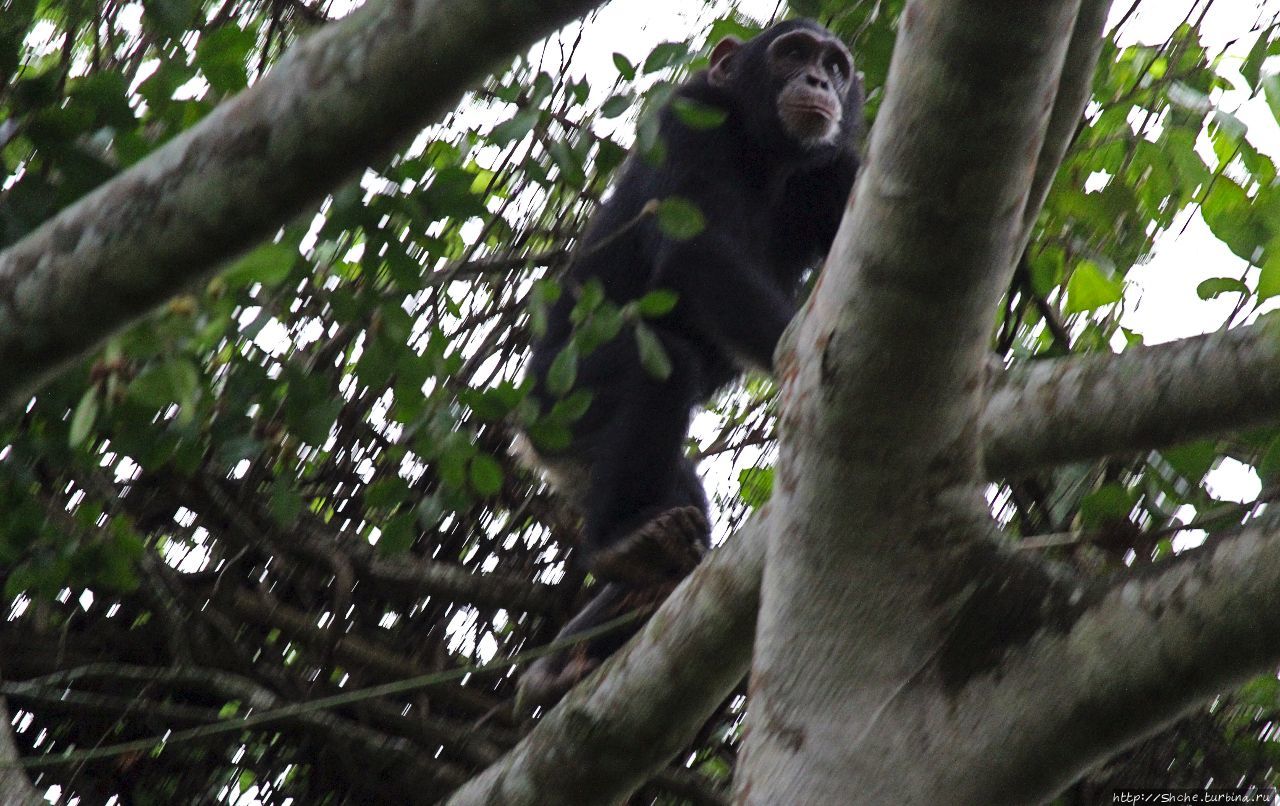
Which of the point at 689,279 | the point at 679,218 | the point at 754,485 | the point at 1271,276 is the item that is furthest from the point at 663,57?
the point at 754,485

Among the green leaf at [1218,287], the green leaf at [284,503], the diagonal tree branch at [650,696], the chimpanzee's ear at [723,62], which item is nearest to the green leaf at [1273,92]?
the green leaf at [1218,287]

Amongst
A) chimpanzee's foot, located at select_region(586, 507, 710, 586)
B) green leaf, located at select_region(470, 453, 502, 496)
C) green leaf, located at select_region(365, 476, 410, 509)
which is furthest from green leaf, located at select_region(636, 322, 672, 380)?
chimpanzee's foot, located at select_region(586, 507, 710, 586)

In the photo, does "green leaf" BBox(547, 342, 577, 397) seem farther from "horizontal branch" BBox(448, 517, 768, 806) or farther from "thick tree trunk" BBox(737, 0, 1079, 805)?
"thick tree trunk" BBox(737, 0, 1079, 805)

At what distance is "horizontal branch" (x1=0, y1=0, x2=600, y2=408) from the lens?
1.41m

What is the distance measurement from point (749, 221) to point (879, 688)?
2.67 metres

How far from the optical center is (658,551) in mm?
3482

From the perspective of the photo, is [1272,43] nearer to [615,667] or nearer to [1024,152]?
[1024,152]

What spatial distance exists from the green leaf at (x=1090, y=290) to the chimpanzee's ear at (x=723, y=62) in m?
2.06

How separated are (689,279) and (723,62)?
3.73ft

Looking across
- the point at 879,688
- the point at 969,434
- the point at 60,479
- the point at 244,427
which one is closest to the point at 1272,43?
the point at 969,434

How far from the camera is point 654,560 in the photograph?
3484 millimetres

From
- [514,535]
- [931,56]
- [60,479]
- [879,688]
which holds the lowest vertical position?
[879,688]

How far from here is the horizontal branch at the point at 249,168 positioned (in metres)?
1.41

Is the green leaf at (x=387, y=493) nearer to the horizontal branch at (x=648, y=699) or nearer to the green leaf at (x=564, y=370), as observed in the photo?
the green leaf at (x=564, y=370)
